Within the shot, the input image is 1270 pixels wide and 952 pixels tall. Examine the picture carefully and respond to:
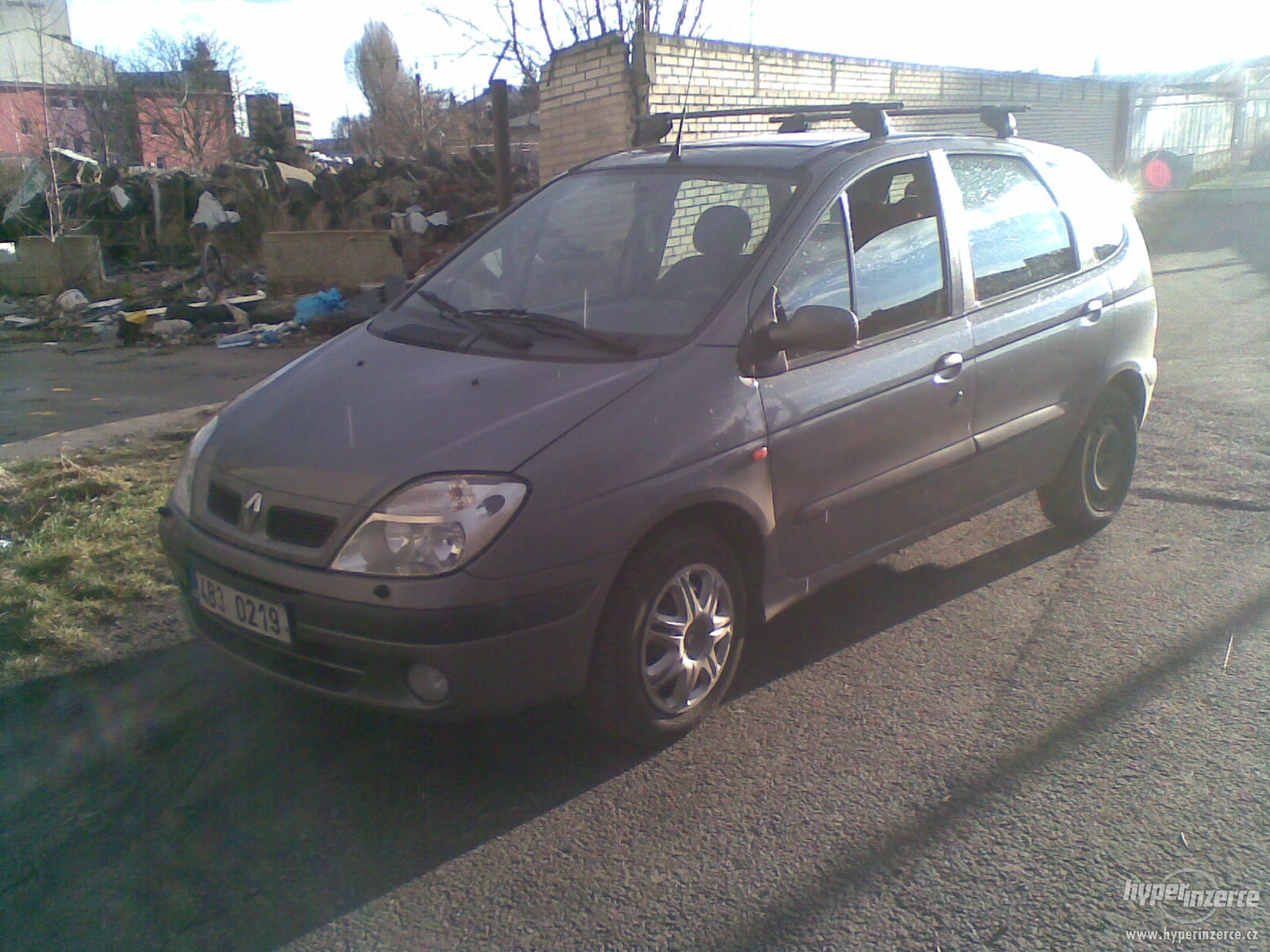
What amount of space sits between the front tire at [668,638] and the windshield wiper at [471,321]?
2.82ft

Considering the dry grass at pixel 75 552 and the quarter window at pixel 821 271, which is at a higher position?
the quarter window at pixel 821 271

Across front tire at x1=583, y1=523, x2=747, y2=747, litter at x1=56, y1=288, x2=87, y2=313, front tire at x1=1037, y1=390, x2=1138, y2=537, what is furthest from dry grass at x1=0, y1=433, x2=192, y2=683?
Result: litter at x1=56, y1=288, x2=87, y2=313

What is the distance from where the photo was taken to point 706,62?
11438 millimetres

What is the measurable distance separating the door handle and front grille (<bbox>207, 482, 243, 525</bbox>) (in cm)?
243

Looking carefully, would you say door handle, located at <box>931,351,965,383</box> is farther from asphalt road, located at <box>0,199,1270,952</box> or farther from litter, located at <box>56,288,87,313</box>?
litter, located at <box>56,288,87,313</box>

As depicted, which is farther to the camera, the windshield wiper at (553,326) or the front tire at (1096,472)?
the front tire at (1096,472)

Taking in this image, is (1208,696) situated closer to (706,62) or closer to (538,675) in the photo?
(538,675)

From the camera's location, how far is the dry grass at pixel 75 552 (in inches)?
160

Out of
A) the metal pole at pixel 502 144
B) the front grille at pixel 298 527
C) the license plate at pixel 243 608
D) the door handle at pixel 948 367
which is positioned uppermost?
the metal pole at pixel 502 144

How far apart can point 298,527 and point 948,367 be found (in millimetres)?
2402

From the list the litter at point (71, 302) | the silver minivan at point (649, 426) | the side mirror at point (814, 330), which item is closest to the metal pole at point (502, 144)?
the silver minivan at point (649, 426)

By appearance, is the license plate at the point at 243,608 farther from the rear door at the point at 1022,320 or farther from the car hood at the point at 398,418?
the rear door at the point at 1022,320

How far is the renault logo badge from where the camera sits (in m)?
3.08

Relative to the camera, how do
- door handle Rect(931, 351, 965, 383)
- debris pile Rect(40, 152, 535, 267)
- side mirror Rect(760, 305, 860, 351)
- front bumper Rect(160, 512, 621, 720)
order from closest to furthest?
front bumper Rect(160, 512, 621, 720) < side mirror Rect(760, 305, 860, 351) < door handle Rect(931, 351, 965, 383) < debris pile Rect(40, 152, 535, 267)
